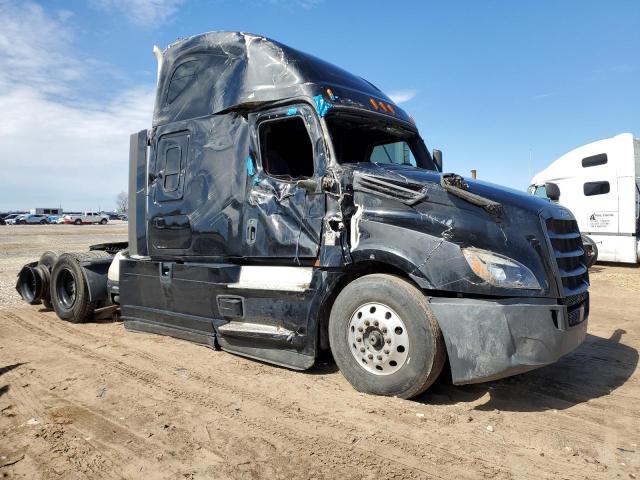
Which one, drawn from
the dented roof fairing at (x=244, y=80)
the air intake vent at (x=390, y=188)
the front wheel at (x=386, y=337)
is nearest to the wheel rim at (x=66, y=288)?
the dented roof fairing at (x=244, y=80)

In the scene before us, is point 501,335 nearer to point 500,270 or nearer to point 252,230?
point 500,270

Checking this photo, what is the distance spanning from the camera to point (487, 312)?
350 centimetres

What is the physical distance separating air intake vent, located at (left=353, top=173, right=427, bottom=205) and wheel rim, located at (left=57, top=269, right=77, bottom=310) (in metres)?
5.66

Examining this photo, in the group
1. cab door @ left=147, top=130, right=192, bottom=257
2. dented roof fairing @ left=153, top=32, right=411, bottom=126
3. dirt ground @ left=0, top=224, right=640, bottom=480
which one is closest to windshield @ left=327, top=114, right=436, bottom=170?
dented roof fairing @ left=153, top=32, right=411, bottom=126

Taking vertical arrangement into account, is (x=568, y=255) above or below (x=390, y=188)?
below

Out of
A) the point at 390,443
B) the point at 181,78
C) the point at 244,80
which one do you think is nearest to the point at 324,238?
the point at 390,443

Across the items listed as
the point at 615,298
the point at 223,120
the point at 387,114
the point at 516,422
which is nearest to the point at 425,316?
the point at 516,422

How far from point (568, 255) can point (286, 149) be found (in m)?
2.91

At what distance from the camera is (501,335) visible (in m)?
3.47

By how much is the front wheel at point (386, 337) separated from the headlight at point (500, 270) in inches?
20.3

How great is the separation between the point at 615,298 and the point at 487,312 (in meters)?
7.22

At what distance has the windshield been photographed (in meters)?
4.54

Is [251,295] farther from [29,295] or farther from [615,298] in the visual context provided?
[615,298]

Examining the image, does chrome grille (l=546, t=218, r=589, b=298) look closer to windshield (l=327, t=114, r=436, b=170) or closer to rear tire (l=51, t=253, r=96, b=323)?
windshield (l=327, t=114, r=436, b=170)
